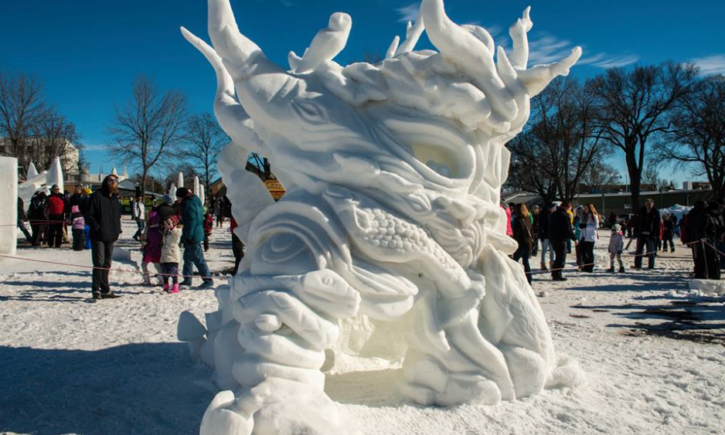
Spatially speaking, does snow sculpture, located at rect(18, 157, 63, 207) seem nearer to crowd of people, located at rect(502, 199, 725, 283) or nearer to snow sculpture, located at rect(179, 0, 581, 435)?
crowd of people, located at rect(502, 199, 725, 283)

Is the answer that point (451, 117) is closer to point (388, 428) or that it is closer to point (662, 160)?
point (388, 428)

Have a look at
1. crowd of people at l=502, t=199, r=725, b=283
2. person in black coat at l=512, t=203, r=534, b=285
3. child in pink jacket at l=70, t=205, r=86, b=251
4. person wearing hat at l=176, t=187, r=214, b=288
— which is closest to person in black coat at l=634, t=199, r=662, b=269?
crowd of people at l=502, t=199, r=725, b=283

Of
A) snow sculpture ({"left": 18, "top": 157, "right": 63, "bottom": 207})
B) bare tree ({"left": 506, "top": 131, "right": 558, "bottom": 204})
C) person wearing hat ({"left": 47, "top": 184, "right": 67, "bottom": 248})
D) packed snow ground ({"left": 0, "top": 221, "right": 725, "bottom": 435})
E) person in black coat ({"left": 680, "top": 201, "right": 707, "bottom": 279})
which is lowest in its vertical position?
packed snow ground ({"left": 0, "top": 221, "right": 725, "bottom": 435})

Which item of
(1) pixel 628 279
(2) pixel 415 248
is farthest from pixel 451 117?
(1) pixel 628 279

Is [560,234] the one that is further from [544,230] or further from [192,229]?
[192,229]

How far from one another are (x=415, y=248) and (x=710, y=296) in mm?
6443

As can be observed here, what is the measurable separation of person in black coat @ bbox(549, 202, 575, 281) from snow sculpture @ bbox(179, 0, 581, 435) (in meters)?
6.62

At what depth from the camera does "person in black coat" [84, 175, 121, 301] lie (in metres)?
6.75

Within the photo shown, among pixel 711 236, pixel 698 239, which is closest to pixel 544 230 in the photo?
pixel 698 239

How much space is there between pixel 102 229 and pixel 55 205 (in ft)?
25.0

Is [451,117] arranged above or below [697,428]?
above

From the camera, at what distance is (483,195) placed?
3410 mm

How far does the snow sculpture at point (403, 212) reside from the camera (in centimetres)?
285

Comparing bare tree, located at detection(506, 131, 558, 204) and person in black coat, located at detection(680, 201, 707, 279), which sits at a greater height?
bare tree, located at detection(506, 131, 558, 204)
